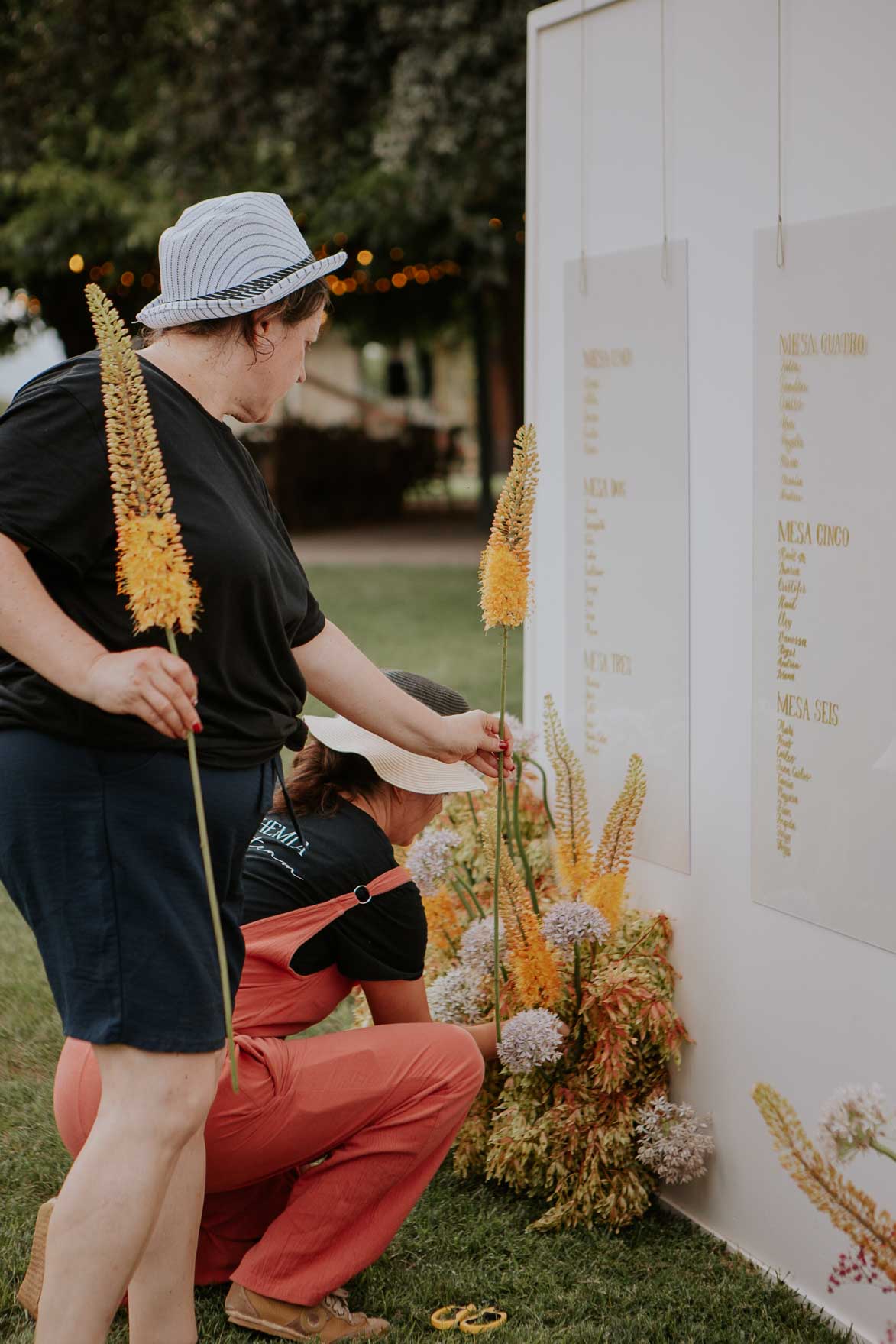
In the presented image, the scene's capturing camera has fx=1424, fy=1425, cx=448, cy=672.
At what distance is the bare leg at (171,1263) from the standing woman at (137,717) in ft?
1.03

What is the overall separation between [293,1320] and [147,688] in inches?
54.2

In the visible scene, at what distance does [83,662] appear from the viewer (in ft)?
5.81

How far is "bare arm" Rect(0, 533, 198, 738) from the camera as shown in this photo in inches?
68.1

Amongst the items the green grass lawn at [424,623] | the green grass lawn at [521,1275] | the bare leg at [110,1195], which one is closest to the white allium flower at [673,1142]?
the green grass lawn at [521,1275]

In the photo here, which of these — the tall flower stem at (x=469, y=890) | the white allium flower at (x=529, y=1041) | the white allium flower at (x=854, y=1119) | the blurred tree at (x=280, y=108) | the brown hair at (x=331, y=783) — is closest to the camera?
the white allium flower at (x=854, y=1119)

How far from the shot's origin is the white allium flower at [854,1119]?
1723 millimetres

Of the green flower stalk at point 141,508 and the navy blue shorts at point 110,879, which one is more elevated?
the green flower stalk at point 141,508

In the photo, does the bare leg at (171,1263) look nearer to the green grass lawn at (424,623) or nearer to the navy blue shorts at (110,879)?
the navy blue shorts at (110,879)

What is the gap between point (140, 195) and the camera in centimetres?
1394

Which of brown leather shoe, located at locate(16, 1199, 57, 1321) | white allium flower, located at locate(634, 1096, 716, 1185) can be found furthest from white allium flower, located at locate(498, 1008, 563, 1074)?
brown leather shoe, located at locate(16, 1199, 57, 1321)

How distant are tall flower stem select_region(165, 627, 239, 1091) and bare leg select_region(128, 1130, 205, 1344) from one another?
0.37 m

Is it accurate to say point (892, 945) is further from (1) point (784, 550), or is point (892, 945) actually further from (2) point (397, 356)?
(2) point (397, 356)

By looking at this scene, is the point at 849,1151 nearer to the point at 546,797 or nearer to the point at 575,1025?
the point at 575,1025

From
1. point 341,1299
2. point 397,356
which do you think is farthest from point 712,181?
point 397,356
